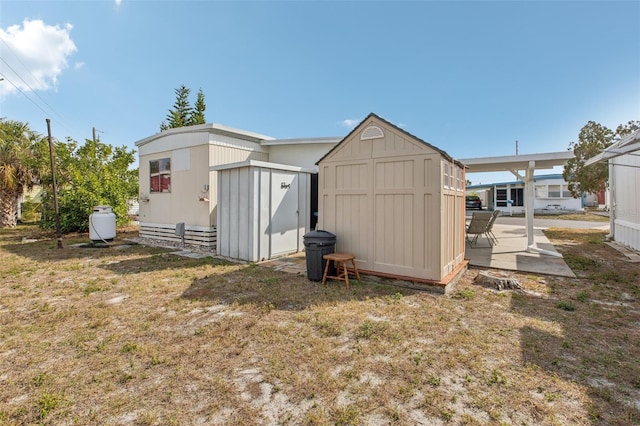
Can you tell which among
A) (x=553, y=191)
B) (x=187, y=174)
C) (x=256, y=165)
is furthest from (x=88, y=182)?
(x=553, y=191)

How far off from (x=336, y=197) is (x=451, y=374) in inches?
132

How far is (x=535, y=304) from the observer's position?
3.83m

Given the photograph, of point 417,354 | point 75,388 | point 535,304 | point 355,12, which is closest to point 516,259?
point 535,304

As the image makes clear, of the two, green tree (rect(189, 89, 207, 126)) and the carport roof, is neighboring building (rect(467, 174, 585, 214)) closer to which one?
the carport roof

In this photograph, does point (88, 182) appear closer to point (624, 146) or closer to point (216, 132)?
point (216, 132)

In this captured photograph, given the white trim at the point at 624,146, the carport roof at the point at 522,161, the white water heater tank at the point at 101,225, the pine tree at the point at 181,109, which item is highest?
the pine tree at the point at 181,109

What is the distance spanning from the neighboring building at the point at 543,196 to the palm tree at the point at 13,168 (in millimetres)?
29792

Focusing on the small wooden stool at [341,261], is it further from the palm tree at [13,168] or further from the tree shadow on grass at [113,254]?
the palm tree at [13,168]

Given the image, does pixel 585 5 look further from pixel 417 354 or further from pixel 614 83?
pixel 417 354

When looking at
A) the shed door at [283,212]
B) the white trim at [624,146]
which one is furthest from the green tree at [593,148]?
the shed door at [283,212]

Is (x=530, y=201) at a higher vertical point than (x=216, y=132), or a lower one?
lower

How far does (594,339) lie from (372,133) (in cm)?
362

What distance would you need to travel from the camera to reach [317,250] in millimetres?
4812

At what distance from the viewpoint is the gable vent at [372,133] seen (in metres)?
4.64
